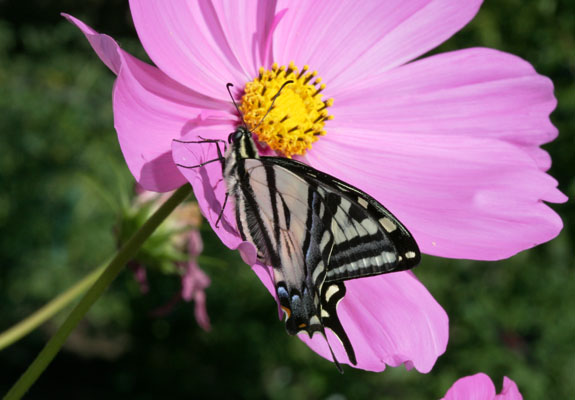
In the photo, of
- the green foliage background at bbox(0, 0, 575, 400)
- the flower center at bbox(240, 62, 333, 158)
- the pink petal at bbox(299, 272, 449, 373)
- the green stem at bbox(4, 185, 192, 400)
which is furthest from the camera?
the green foliage background at bbox(0, 0, 575, 400)

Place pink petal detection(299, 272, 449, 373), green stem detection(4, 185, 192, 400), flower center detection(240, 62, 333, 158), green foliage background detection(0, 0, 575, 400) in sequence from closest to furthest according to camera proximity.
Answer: green stem detection(4, 185, 192, 400)
pink petal detection(299, 272, 449, 373)
flower center detection(240, 62, 333, 158)
green foliage background detection(0, 0, 575, 400)

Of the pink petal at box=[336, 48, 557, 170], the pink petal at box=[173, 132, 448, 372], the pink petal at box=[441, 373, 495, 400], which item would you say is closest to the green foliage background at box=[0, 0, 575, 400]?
the pink petal at box=[336, 48, 557, 170]

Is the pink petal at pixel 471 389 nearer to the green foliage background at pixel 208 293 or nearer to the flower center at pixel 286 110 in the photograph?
the flower center at pixel 286 110

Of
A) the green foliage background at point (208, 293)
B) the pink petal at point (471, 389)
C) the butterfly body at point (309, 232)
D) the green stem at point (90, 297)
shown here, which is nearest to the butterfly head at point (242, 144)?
the butterfly body at point (309, 232)

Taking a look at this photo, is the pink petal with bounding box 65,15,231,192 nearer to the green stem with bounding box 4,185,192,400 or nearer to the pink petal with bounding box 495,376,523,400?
the green stem with bounding box 4,185,192,400

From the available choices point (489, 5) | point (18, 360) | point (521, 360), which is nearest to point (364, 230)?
point (521, 360)

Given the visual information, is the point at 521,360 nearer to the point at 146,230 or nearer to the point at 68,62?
the point at 146,230
